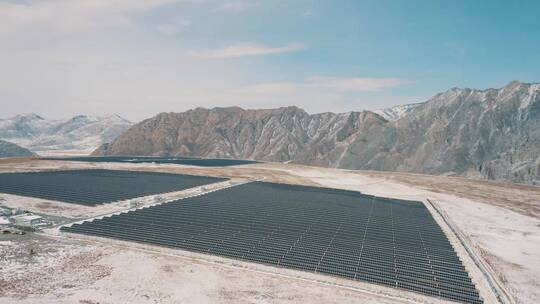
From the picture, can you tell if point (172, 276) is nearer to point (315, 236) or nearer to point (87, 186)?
point (315, 236)

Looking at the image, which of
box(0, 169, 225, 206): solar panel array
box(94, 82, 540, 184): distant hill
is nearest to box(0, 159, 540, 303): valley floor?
box(0, 169, 225, 206): solar panel array

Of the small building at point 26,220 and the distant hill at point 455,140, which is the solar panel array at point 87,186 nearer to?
the small building at point 26,220

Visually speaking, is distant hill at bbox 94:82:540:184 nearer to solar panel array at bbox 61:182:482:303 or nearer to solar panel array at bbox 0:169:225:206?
solar panel array at bbox 61:182:482:303

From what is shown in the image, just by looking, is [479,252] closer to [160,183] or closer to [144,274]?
[144,274]

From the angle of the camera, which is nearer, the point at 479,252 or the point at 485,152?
the point at 479,252

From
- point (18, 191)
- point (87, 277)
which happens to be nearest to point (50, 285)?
point (87, 277)

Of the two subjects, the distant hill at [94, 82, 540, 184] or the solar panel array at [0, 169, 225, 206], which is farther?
the distant hill at [94, 82, 540, 184]
